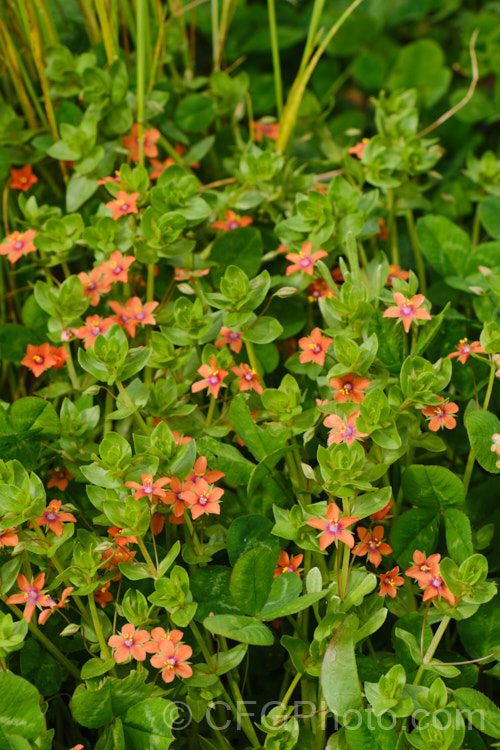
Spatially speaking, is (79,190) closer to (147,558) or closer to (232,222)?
(232,222)

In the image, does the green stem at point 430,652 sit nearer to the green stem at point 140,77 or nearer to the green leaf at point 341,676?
the green leaf at point 341,676

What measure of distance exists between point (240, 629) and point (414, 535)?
27 cm

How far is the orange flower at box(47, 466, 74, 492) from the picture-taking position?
99 cm

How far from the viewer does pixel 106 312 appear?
3.85 feet

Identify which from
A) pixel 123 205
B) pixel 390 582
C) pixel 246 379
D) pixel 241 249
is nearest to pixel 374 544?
pixel 390 582

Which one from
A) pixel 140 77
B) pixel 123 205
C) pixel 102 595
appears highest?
pixel 140 77

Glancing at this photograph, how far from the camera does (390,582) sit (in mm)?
901

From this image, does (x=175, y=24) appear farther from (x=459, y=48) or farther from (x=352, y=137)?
(x=459, y=48)

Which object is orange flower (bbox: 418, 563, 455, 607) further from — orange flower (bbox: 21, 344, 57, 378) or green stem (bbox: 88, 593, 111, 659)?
orange flower (bbox: 21, 344, 57, 378)

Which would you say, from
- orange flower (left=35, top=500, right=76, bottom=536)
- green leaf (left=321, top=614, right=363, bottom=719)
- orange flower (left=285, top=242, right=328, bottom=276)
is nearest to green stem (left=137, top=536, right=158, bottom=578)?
orange flower (left=35, top=500, right=76, bottom=536)

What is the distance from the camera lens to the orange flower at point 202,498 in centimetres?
86

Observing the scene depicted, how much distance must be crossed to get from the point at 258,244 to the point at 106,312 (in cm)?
27

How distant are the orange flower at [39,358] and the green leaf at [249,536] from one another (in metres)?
0.39

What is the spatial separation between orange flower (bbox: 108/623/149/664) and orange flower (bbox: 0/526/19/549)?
154mm
